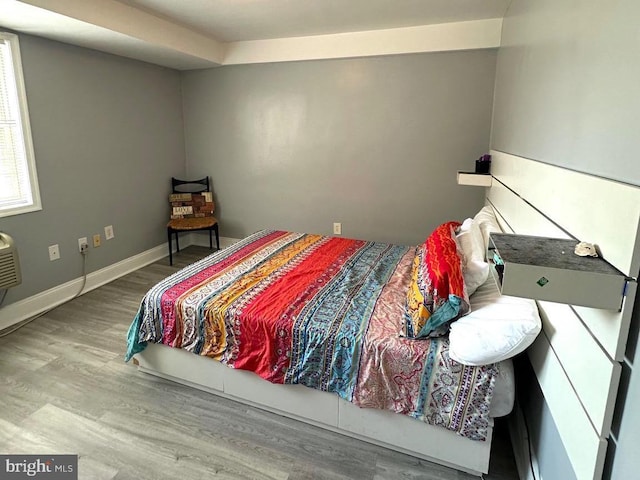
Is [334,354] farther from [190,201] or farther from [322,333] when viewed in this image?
[190,201]

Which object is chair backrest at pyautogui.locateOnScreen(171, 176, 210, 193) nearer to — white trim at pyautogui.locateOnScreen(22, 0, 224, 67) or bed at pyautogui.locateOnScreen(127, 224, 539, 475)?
white trim at pyautogui.locateOnScreen(22, 0, 224, 67)

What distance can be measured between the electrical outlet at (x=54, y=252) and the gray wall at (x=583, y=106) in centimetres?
359

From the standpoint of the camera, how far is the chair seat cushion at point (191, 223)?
4.11 meters

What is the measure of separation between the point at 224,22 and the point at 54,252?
247cm

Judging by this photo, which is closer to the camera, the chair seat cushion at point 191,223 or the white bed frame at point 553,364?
the white bed frame at point 553,364

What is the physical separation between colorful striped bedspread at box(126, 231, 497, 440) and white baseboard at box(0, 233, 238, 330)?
1437 mm

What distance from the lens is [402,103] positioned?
3.59 m

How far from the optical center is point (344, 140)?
3.86m

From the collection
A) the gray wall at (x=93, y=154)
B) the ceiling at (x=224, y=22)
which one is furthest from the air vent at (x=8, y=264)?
the ceiling at (x=224, y=22)

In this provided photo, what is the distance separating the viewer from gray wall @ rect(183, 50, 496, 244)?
3.48 m

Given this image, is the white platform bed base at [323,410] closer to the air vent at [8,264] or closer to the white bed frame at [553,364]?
the white bed frame at [553,364]

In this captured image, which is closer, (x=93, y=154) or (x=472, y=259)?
(x=472, y=259)

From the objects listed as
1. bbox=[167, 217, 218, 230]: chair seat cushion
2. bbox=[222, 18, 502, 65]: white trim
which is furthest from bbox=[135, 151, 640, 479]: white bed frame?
bbox=[167, 217, 218, 230]: chair seat cushion

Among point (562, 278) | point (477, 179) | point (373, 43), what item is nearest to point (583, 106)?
point (562, 278)
